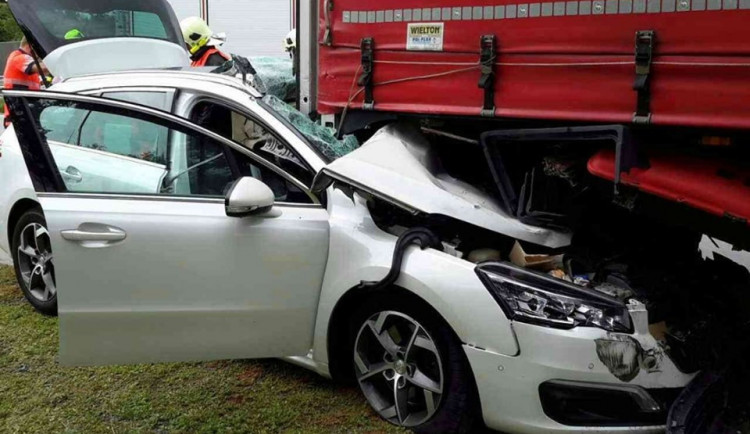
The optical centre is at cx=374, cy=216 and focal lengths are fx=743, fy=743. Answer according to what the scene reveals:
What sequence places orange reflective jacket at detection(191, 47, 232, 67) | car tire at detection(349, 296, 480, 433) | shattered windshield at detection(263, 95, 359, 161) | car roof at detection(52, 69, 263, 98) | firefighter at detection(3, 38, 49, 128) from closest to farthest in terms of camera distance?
1. car tire at detection(349, 296, 480, 433)
2. shattered windshield at detection(263, 95, 359, 161)
3. car roof at detection(52, 69, 263, 98)
4. orange reflective jacket at detection(191, 47, 232, 67)
5. firefighter at detection(3, 38, 49, 128)

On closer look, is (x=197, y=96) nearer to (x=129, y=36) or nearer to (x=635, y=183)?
(x=129, y=36)

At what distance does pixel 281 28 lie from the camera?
13.3 metres

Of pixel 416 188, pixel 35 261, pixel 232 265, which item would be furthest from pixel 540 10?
pixel 35 261

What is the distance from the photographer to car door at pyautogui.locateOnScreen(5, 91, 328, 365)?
325 centimetres

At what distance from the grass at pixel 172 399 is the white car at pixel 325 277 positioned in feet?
0.63

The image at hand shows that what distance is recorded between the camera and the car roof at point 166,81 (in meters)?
3.88

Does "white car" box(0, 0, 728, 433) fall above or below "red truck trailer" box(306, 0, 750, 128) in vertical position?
below

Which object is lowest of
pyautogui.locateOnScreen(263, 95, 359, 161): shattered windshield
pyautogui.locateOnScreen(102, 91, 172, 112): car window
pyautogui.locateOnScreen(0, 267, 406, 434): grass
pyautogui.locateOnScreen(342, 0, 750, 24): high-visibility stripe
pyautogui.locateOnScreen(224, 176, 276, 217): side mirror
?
pyautogui.locateOnScreen(0, 267, 406, 434): grass

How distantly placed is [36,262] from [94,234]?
181 cm

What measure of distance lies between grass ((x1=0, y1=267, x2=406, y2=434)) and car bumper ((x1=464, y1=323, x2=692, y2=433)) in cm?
64

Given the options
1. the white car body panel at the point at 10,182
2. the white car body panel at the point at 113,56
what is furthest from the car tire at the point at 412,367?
the white car body panel at the point at 113,56

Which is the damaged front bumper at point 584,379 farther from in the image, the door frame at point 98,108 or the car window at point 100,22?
the car window at point 100,22

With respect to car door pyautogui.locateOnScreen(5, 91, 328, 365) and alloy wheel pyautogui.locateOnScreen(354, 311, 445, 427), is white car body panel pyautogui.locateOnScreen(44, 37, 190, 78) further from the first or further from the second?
alloy wheel pyautogui.locateOnScreen(354, 311, 445, 427)

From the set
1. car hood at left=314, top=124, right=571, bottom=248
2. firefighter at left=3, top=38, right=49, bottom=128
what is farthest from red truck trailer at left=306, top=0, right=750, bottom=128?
firefighter at left=3, top=38, right=49, bottom=128
